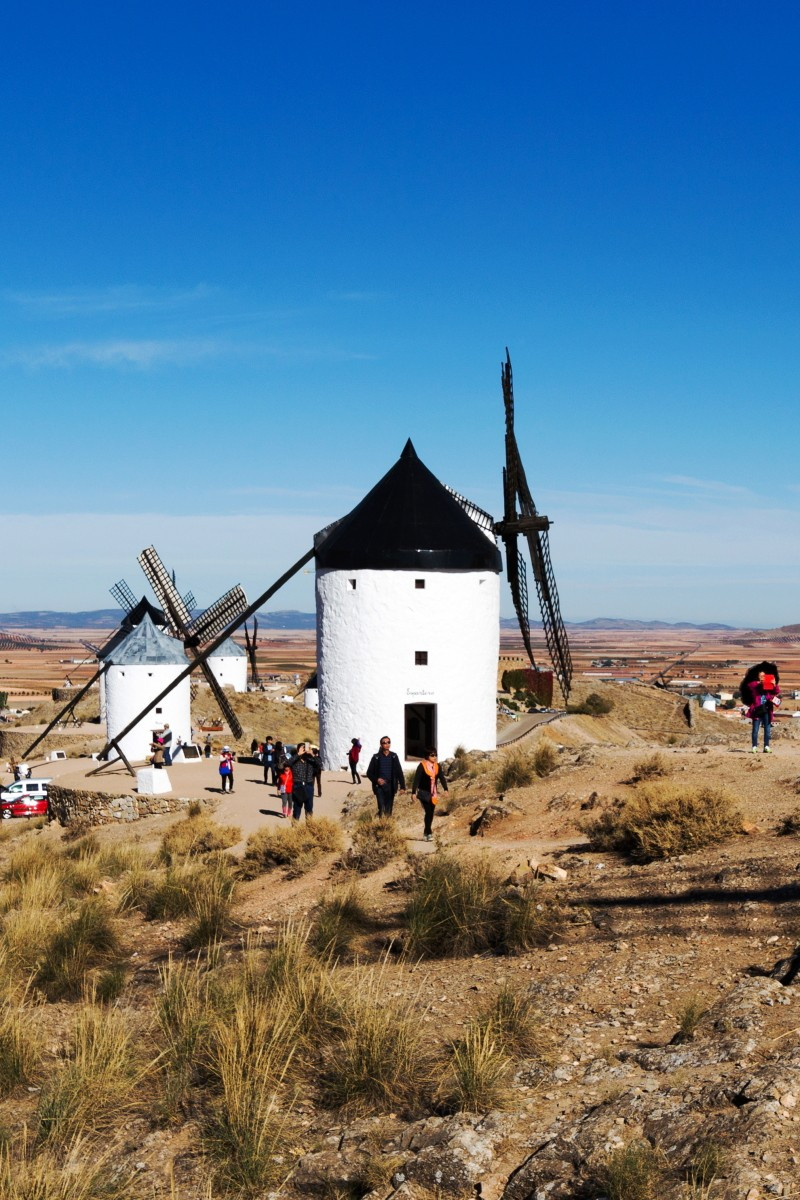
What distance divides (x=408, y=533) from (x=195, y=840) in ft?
29.8

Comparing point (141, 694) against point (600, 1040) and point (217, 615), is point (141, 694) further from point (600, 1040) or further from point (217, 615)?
point (600, 1040)

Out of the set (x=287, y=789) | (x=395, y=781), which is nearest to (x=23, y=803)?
(x=287, y=789)

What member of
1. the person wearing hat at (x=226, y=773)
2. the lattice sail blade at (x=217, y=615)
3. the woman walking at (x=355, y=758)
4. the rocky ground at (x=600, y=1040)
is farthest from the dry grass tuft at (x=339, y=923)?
the lattice sail blade at (x=217, y=615)

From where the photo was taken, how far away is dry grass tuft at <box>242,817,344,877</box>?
13.2m

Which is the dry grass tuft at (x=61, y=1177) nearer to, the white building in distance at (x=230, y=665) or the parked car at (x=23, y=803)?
the parked car at (x=23, y=803)

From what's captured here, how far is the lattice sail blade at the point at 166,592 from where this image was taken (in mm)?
34366

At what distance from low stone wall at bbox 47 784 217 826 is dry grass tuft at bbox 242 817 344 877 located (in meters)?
6.91

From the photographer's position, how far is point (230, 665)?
53.5 meters

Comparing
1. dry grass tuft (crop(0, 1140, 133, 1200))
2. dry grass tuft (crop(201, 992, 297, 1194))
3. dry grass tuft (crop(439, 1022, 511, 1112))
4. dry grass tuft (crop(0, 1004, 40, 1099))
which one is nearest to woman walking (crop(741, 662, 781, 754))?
dry grass tuft (crop(439, 1022, 511, 1112))

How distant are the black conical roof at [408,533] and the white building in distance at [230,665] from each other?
29.7m

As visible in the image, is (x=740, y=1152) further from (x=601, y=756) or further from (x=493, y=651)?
(x=493, y=651)

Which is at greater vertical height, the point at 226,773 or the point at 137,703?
the point at 137,703

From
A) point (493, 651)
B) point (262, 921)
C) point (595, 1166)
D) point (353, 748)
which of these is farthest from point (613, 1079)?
point (493, 651)

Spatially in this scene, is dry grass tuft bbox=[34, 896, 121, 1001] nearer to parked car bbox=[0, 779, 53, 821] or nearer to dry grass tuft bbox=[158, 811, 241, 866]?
dry grass tuft bbox=[158, 811, 241, 866]
